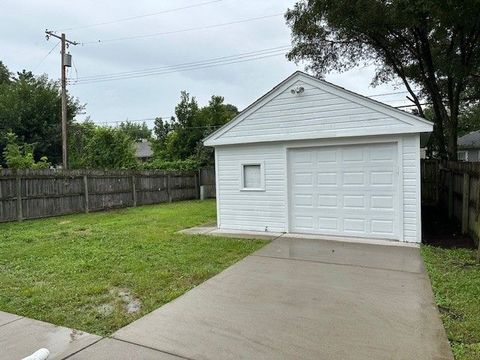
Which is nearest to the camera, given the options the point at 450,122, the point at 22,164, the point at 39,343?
the point at 39,343

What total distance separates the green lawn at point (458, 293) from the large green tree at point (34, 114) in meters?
25.9

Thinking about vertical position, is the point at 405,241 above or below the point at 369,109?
below

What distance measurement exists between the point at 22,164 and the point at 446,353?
1668cm

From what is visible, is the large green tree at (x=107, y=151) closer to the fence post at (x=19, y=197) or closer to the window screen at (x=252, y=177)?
the fence post at (x=19, y=197)

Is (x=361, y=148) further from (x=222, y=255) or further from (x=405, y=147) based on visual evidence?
(x=222, y=255)

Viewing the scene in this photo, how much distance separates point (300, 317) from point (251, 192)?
5024 mm

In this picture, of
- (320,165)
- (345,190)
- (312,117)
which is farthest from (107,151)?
(345,190)

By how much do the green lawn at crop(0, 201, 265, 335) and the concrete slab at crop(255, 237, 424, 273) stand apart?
548 millimetres

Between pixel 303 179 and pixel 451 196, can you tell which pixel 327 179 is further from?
pixel 451 196

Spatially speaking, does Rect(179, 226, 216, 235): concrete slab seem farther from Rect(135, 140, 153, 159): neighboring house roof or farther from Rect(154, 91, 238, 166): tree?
Rect(135, 140, 153, 159): neighboring house roof

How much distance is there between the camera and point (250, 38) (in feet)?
51.5

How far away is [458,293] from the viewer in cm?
399

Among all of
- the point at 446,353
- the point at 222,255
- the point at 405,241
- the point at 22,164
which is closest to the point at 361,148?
the point at 405,241

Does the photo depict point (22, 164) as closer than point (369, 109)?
No
